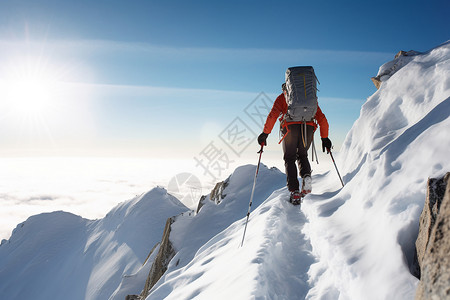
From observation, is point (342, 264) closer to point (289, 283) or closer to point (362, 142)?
point (289, 283)

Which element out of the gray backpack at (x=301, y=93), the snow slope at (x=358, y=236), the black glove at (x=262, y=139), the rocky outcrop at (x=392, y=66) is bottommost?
the snow slope at (x=358, y=236)

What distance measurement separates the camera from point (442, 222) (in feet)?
7.48

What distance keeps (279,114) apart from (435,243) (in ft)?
18.2

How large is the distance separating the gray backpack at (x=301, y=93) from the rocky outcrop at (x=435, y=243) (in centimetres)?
457

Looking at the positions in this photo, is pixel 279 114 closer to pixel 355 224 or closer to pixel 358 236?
pixel 355 224

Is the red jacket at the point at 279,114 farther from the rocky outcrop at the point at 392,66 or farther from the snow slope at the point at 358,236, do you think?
the rocky outcrop at the point at 392,66

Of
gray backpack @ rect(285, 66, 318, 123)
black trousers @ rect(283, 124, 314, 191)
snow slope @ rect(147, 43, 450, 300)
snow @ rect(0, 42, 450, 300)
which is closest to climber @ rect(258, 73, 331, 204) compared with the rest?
black trousers @ rect(283, 124, 314, 191)

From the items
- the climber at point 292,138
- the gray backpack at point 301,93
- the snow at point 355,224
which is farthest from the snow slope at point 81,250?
the gray backpack at point 301,93

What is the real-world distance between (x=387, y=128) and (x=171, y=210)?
70070 mm

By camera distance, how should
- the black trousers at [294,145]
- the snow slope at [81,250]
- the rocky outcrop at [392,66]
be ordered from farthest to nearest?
the snow slope at [81,250]
the rocky outcrop at [392,66]
the black trousers at [294,145]

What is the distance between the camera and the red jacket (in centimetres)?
735

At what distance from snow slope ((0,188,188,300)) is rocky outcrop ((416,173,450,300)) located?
6752 centimetres

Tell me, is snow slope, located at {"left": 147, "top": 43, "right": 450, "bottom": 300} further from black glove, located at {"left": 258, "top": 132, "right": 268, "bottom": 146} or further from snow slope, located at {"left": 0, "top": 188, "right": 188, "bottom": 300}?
snow slope, located at {"left": 0, "top": 188, "right": 188, "bottom": 300}

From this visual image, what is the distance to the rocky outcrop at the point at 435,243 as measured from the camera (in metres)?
1.98
